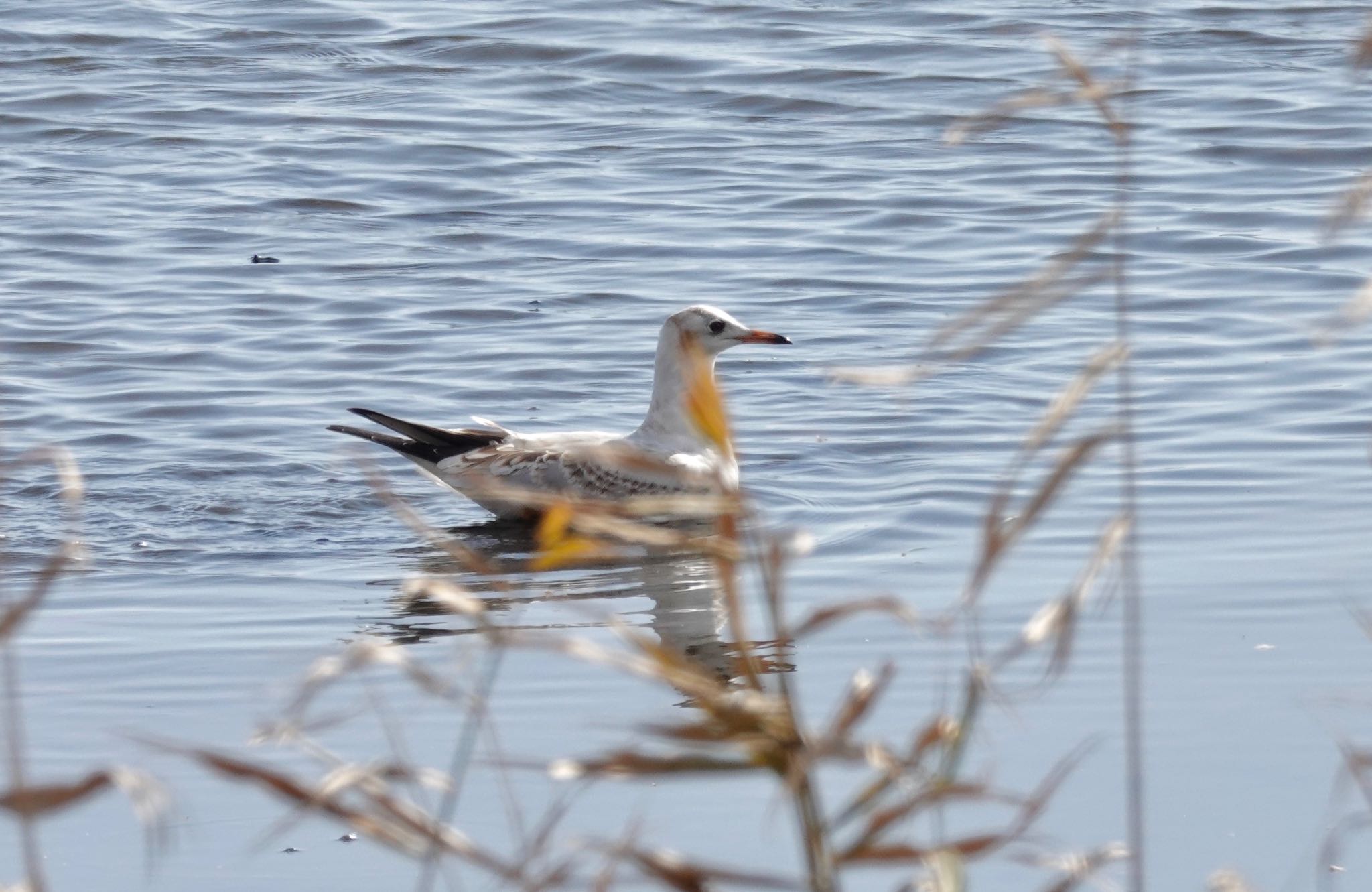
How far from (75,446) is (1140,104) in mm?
8372

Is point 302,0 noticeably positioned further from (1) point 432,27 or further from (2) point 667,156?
(2) point 667,156

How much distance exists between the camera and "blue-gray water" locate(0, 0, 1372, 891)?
5.03 m

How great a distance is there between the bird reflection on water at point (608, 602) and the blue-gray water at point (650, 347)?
40mm

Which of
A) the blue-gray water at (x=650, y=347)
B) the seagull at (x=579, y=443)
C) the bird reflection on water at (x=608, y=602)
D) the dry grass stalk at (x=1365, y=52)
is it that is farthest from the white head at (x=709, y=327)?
the dry grass stalk at (x=1365, y=52)

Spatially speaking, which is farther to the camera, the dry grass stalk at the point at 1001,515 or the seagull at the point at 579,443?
the seagull at the point at 579,443

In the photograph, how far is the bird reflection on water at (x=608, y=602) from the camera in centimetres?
611

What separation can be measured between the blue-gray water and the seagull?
0.27 m

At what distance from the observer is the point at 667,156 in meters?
13.8

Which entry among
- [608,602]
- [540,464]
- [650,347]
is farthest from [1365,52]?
[650,347]

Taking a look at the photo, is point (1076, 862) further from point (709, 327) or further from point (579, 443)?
point (709, 327)

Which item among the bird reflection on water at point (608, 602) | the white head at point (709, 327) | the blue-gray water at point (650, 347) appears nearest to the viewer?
the blue-gray water at point (650, 347)

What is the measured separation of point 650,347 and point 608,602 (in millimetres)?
3453

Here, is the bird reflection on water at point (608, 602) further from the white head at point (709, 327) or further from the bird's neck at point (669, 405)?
the white head at point (709, 327)

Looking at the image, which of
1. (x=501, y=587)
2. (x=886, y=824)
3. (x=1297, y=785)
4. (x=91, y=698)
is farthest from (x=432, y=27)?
(x=886, y=824)
